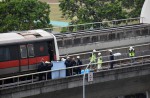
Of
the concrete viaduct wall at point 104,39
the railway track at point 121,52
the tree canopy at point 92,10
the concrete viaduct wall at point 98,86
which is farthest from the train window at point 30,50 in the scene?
the tree canopy at point 92,10

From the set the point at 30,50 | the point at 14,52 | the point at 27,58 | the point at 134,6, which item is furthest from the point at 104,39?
the point at 134,6

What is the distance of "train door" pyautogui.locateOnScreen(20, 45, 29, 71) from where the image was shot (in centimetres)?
2677

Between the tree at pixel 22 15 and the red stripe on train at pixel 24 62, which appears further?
the tree at pixel 22 15

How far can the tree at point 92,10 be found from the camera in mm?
48094

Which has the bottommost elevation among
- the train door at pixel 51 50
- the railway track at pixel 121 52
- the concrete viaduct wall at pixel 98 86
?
the concrete viaduct wall at pixel 98 86

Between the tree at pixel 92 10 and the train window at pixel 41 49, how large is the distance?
20.0 metres

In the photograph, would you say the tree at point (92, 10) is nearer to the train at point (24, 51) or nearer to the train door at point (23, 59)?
the train at point (24, 51)

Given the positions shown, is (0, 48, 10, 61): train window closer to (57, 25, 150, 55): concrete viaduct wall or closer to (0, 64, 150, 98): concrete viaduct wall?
(0, 64, 150, 98): concrete viaduct wall

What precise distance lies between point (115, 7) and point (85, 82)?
912 inches

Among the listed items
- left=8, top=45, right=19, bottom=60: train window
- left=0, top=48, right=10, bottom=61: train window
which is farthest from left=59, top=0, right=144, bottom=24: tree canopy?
left=0, top=48, right=10, bottom=61: train window

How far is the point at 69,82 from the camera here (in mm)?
26281

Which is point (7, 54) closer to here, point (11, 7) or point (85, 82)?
point (85, 82)

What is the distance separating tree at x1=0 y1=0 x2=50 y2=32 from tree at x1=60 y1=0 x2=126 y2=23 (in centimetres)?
483

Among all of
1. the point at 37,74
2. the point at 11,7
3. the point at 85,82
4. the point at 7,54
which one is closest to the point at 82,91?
the point at 85,82
